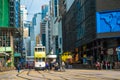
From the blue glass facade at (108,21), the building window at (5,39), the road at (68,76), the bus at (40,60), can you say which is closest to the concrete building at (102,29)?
the blue glass facade at (108,21)

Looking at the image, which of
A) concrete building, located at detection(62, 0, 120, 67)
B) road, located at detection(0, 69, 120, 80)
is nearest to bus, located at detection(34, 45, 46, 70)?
concrete building, located at detection(62, 0, 120, 67)

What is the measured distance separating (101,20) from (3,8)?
1741 inches

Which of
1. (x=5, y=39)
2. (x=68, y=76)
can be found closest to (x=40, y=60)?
(x=68, y=76)

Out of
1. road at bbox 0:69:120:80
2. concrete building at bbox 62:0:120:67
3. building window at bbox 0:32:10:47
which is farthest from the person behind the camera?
building window at bbox 0:32:10:47

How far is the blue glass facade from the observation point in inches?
3110

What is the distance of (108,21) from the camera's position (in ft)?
261

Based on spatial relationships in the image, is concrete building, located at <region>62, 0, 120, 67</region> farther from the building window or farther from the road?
the building window

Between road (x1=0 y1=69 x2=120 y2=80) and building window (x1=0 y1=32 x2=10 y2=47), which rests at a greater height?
building window (x1=0 y1=32 x2=10 y2=47)

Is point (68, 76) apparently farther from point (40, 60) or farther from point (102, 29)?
point (102, 29)

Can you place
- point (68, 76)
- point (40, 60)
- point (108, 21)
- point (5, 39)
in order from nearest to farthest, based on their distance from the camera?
point (68, 76) → point (40, 60) → point (108, 21) → point (5, 39)

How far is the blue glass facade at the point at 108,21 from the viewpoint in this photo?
79000mm

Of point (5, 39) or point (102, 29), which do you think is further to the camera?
point (5, 39)

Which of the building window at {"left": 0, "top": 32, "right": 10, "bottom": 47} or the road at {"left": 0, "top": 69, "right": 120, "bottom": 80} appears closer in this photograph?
the road at {"left": 0, "top": 69, "right": 120, "bottom": 80}

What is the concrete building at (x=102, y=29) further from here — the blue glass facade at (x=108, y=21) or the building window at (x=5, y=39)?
the building window at (x=5, y=39)
